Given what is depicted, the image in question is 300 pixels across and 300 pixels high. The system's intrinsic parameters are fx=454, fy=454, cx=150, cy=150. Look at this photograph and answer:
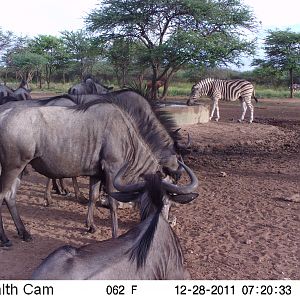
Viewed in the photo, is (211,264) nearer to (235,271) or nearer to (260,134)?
(235,271)

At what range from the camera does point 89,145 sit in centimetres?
564

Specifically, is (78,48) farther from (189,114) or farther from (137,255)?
(137,255)

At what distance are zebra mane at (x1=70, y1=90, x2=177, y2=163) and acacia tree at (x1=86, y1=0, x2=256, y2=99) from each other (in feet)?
46.6

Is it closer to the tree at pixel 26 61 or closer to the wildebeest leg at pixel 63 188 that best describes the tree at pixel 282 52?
the tree at pixel 26 61

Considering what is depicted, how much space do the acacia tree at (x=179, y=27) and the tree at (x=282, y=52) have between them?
1404 cm

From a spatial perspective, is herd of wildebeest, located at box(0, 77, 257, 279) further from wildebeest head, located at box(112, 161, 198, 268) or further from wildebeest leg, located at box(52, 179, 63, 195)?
wildebeest leg, located at box(52, 179, 63, 195)

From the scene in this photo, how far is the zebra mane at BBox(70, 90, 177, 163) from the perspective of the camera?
5.71 meters

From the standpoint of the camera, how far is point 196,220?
6.24 meters

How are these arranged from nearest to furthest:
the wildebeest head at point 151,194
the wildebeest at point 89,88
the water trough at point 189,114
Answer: the wildebeest head at point 151,194 < the wildebeest at point 89,88 < the water trough at point 189,114

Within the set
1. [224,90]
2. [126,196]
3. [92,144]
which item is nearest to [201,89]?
[224,90]

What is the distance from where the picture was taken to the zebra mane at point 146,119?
5.71 m

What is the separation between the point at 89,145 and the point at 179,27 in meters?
16.8

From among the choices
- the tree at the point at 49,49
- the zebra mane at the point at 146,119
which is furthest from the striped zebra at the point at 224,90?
the tree at the point at 49,49
